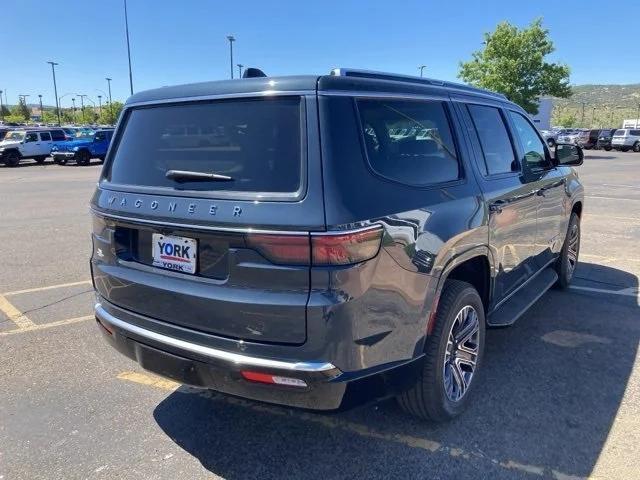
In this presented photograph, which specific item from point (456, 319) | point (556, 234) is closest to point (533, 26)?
point (556, 234)

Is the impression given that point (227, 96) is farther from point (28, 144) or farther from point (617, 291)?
point (28, 144)

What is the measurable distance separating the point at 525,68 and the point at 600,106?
140 metres

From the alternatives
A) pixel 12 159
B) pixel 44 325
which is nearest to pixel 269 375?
pixel 44 325

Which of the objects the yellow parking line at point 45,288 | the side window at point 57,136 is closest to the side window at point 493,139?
the yellow parking line at point 45,288

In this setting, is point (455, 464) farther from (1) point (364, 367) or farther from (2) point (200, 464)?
(2) point (200, 464)

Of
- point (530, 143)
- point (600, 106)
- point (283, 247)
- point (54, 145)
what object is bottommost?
point (54, 145)

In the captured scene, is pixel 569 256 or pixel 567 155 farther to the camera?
pixel 569 256

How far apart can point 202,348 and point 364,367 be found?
2.50 ft

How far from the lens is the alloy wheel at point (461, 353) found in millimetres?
3135

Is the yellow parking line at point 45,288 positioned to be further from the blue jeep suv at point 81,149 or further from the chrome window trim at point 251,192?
the blue jeep suv at point 81,149

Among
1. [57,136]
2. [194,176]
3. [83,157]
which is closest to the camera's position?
[194,176]

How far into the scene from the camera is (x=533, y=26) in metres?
39.1

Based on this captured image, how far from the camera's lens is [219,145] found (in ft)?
8.61

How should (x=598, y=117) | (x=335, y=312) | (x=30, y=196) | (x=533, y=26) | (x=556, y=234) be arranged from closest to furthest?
(x=335, y=312) → (x=556, y=234) → (x=30, y=196) → (x=533, y=26) → (x=598, y=117)
